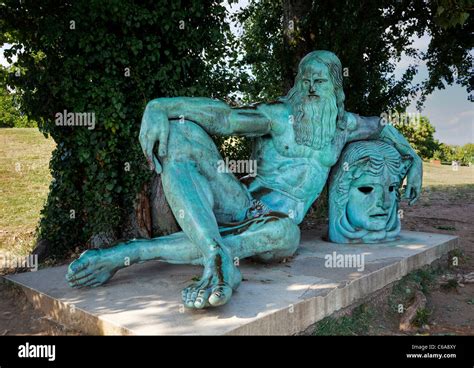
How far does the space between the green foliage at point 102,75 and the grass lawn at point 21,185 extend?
1.23 m

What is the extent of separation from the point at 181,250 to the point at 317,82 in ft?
5.84

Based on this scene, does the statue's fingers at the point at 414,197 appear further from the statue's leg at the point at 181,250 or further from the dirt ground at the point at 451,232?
the statue's leg at the point at 181,250

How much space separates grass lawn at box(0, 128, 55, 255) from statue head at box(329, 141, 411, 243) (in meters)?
3.58

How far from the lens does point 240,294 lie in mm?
2973

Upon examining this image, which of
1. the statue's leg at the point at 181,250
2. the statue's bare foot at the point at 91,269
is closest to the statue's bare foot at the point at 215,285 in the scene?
the statue's leg at the point at 181,250

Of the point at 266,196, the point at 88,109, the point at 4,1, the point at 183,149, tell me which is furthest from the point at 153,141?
the point at 4,1

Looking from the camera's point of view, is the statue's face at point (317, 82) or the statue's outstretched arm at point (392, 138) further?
the statue's outstretched arm at point (392, 138)

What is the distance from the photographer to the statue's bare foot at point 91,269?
3.09 meters

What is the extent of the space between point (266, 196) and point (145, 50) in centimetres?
205

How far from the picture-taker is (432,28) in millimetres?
8141

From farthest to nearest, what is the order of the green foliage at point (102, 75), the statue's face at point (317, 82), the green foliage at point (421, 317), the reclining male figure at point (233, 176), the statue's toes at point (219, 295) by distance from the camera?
the green foliage at point (102, 75)
the statue's face at point (317, 82)
the green foliage at point (421, 317)
the reclining male figure at point (233, 176)
the statue's toes at point (219, 295)

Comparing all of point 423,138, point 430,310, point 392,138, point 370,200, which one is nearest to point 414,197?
point 370,200

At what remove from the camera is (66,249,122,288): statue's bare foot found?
309 centimetres
